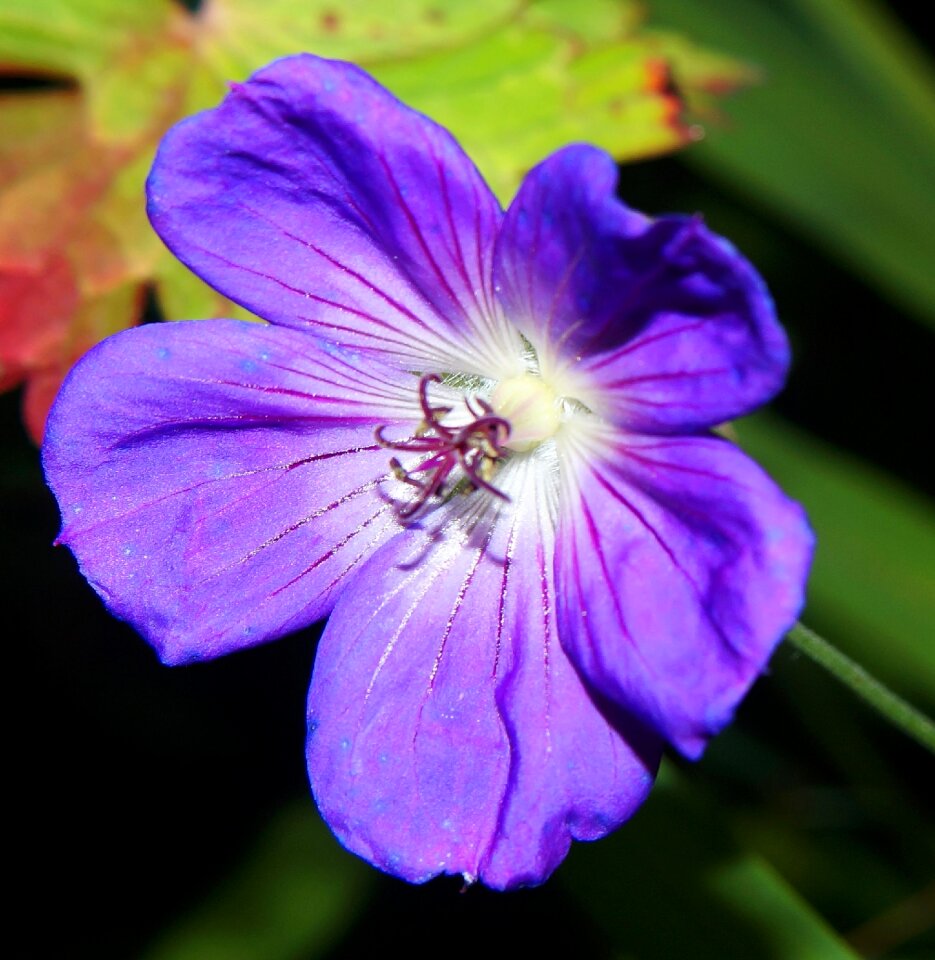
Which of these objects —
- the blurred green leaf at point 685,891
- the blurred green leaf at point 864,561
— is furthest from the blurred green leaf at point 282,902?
the blurred green leaf at point 864,561

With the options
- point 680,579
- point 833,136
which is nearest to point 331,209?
point 680,579

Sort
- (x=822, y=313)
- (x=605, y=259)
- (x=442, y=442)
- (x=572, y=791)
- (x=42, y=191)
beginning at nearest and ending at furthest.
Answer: (x=605, y=259), (x=572, y=791), (x=442, y=442), (x=42, y=191), (x=822, y=313)

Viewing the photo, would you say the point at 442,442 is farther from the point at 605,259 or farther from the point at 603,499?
the point at 605,259

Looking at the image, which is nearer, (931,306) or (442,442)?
(442,442)

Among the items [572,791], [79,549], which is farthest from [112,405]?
[572,791]

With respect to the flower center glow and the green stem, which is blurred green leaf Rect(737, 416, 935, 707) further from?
the flower center glow

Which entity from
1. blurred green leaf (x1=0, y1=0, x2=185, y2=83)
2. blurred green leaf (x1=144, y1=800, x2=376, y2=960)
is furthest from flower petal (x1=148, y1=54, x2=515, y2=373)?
blurred green leaf (x1=144, y1=800, x2=376, y2=960)

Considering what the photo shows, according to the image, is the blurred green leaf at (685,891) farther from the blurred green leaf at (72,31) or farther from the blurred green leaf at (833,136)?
the blurred green leaf at (72,31)
